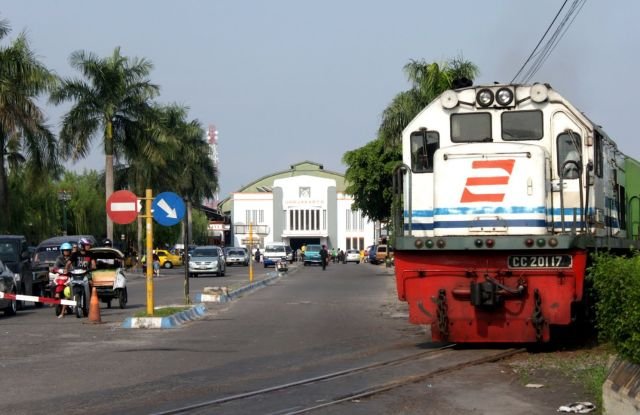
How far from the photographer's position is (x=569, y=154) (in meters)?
14.8

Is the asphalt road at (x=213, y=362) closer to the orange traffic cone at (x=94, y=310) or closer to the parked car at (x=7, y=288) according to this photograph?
the orange traffic cone at (x=94, y=310)

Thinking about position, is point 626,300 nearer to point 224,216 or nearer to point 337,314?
point 337,314

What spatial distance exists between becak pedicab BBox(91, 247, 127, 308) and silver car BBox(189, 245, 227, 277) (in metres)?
27.5

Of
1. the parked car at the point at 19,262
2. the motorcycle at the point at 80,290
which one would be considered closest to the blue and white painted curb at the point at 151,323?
the motorcycle at the point at 80,290

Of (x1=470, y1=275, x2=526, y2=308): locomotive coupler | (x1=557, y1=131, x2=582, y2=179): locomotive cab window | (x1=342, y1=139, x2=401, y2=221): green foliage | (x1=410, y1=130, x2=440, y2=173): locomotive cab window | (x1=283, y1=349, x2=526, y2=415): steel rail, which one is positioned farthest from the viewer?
(x1=342, y1=139, x2=401, y2=221): green foliage

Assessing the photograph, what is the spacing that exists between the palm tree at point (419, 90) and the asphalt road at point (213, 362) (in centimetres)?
2102

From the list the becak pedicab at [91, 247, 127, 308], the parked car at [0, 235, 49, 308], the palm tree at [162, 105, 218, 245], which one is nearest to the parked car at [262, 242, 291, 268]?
the palm tree at [162, 105, 218, 245]

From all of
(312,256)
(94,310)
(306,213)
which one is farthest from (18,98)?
(306,213)

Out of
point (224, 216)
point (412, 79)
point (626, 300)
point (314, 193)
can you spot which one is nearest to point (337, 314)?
point (626, 300)

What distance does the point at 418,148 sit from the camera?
15.5 metres

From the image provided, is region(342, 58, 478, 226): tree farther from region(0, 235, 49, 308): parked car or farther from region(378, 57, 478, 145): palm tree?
region(0, 235, 49, 308): parked car

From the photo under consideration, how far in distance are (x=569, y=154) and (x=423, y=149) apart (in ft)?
7.13

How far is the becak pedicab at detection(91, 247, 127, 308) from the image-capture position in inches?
1003

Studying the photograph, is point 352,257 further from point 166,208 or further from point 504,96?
point 504,96
